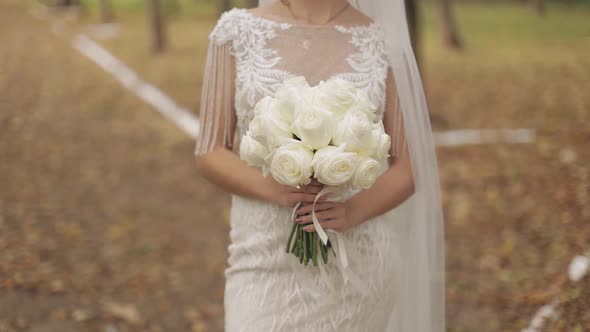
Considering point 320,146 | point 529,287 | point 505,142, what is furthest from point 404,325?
point 505,142

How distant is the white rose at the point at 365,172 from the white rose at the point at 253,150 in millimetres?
327

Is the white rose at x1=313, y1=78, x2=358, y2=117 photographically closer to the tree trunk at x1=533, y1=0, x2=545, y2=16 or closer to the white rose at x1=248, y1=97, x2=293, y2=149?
the white rose at x1=248, y1=97, x2=293, y2=149

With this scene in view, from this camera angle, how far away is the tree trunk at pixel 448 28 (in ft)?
61.2

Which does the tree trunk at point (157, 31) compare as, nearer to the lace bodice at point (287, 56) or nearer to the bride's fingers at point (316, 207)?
the lace bodice at point (287, 56)

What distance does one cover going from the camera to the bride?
294cm

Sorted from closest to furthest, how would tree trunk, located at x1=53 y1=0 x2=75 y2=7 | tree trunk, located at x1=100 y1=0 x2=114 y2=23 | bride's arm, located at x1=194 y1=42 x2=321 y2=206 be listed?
bride's arm, located at x1=194 y1=42 x2=321 y2=206 → tree trunk, located at x1=100 y1=0 x2=114 y2=23 → tree trunk, located at x1=53 y1=0 x2=75 y2=7

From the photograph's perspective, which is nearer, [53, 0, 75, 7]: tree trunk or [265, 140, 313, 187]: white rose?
[265, 140, 313, 187]: white rose

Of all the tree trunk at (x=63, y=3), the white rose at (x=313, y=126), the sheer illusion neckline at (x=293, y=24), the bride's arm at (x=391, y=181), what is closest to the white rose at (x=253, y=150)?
the white rose at (x=313, y=126)

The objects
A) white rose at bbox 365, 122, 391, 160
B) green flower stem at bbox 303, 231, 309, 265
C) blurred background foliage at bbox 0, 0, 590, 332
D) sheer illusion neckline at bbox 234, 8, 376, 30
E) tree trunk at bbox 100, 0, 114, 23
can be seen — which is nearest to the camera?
white rose at bbox 365, 122, 391, 160

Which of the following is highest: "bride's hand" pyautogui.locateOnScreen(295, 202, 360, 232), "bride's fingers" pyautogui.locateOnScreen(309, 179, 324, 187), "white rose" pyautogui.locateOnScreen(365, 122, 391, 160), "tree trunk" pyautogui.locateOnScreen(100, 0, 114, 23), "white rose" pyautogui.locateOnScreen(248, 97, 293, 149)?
"white rose" pyautogui.locateOnScreen(248, 97, 293, 149)

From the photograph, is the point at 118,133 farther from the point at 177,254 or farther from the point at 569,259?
the point at 569,259

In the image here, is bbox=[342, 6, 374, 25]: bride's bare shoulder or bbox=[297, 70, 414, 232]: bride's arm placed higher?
bbox=[342, 6, 374, 25]: bride's bare shoulder

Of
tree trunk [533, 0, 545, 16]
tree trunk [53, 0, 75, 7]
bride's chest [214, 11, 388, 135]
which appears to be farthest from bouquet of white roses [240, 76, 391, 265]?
tree trunk [53, 0, 75, 7]

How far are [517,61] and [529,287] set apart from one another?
974cm
